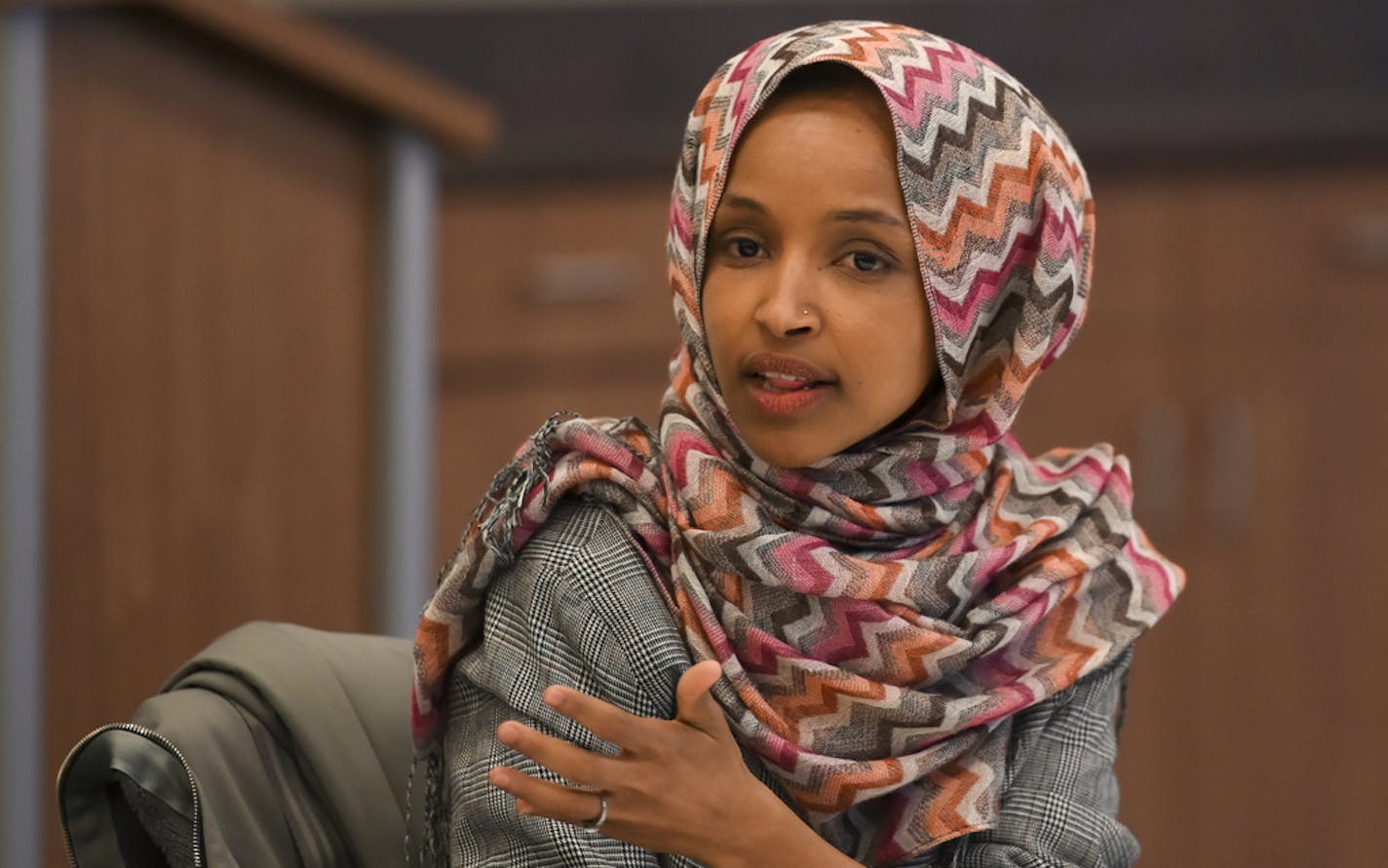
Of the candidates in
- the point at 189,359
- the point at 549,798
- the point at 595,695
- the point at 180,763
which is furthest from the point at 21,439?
the point at 549,798

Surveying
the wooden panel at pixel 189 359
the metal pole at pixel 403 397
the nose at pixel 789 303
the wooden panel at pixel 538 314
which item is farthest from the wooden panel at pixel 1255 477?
the nose at pixel 789 303

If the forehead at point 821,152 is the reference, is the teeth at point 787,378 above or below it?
below

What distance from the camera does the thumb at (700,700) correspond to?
1.01 m

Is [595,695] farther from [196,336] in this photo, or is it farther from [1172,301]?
[1172,301]

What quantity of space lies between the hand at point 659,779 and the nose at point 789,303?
8.6 inches

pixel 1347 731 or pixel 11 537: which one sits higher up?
pixel 11 537

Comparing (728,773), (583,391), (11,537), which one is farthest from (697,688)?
(583,391)

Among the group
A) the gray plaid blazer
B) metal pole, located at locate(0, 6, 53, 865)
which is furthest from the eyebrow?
metal pole, located at locate(0, 6, 53, 865)

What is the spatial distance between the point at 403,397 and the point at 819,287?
120cm

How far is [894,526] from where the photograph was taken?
1.21 metres

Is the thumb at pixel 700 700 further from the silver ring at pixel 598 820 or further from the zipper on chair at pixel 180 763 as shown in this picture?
the zipper on chair at pixel 180 763

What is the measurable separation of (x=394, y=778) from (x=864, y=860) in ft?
1.03

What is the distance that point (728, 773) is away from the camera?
3.49 feet

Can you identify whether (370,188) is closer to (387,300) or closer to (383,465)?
(387,300)
